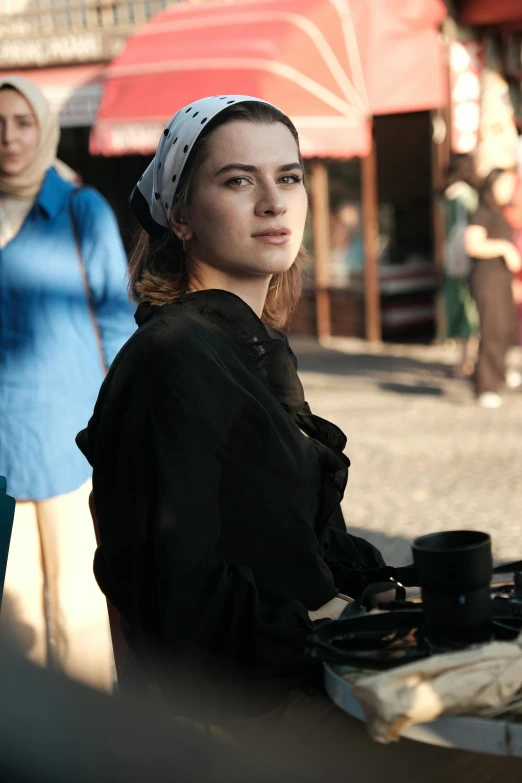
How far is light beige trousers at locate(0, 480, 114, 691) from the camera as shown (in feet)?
12.4

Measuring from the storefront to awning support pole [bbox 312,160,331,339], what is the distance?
0.02 meters

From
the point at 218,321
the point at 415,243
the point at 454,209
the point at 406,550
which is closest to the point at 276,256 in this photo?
the point at 218,321

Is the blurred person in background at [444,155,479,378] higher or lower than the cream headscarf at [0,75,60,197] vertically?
lower

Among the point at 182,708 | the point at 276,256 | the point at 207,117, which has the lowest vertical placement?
the point at 182,708

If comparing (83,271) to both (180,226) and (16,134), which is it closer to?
(16,134)

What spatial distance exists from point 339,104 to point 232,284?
10.2 m

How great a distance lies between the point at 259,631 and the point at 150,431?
0.37m

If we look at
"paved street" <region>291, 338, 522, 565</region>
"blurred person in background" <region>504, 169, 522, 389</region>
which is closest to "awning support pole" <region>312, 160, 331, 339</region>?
"paved street" <region>291, 338, 522, 565</region>

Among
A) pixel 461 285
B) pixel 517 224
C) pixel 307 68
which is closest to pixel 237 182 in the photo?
pixel 517 224

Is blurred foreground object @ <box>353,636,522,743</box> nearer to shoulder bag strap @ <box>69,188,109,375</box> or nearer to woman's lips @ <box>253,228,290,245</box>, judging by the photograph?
woman's lips @ <box>253,228,290,245</box>

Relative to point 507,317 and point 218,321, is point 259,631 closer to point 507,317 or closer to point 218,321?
point 218,321

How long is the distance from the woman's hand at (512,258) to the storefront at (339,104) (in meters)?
2.59

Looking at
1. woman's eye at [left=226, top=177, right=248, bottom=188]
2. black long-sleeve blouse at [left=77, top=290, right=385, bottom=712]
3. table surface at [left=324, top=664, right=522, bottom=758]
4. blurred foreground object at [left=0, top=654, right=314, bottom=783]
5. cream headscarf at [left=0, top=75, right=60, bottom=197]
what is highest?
cream headscarf at [left=0, top=75, right=60, bottom=197]

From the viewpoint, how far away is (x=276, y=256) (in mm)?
2275
